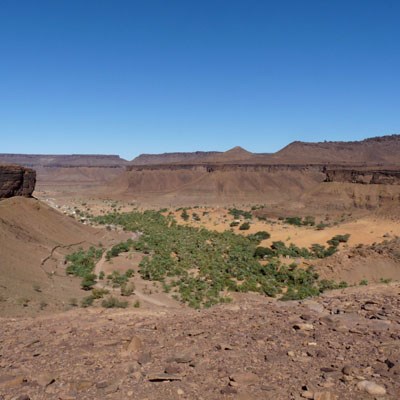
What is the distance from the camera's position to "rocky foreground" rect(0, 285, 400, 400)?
7402mm

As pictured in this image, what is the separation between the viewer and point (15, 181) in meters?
35.5

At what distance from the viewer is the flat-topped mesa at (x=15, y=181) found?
34.2 m

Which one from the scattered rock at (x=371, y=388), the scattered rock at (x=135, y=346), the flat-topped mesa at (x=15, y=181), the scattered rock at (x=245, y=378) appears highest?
the flat-topped mesa at (x=15, y=181)

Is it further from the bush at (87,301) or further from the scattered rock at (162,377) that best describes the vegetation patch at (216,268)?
the scattered rock at (162,377)

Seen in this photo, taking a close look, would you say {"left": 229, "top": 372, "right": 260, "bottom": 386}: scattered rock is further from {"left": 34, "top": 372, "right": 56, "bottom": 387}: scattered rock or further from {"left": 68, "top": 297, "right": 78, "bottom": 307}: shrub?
{"left": 68, "top": 297, "right": 78, "bottom": 307}: shrub

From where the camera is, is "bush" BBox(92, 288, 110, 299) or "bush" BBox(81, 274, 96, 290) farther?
"bush" BBox(81, 274, 96, 290)

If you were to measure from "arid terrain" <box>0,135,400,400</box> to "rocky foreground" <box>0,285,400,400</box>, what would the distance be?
1.5 inches

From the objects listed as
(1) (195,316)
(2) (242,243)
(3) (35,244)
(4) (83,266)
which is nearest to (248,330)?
(1) (195,316)

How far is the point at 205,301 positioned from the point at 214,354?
12054 mm

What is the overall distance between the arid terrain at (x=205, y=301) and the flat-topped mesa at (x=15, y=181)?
113 millimetres

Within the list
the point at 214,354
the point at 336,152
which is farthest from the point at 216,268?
the point at 336,152

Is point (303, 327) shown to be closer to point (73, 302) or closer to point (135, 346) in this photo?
point (135, 346)

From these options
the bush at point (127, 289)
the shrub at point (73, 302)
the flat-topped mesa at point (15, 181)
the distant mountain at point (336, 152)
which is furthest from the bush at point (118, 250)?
the distant mountain at point (336, 152)

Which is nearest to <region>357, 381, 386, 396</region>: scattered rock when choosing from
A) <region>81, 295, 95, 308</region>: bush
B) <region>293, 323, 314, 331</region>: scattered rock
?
<region>293, 323, 314, 331</region>: scattered rock
